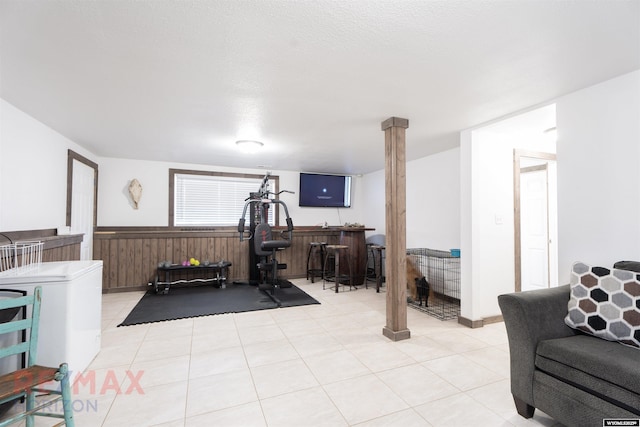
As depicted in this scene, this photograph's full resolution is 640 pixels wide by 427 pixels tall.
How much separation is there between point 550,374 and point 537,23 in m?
2.01

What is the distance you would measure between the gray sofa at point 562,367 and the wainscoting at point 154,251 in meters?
4.79

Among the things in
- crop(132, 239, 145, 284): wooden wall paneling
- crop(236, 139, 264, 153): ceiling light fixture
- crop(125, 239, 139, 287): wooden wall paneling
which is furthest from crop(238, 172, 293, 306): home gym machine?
crop(125, 239, 139, 287): wooden wall paneling

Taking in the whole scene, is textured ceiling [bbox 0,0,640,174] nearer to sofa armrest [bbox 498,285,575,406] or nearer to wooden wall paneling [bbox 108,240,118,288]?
sofa armrest [bbox 498,285,575,406]

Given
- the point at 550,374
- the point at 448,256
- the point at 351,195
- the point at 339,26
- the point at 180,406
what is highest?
the point at 339,26

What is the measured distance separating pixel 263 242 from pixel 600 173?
425cm

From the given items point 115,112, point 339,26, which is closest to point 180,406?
point 339,26

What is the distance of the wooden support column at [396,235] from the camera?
3098 millimetres

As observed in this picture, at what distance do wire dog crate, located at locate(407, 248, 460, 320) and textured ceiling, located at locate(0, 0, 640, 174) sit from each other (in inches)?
82.6

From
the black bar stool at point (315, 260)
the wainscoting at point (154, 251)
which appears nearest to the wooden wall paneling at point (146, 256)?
the wainscoting at point (154, 251)

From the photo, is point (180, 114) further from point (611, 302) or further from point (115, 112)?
point (611, 302)

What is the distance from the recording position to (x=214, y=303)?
443cm

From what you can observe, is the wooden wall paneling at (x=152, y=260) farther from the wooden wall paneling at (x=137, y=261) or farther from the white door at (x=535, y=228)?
the white door at (x=535, y=228)

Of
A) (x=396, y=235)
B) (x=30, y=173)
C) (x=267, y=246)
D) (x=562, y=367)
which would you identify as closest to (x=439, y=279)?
(x=396, y=235)

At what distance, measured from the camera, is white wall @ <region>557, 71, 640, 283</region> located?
2.12 m
